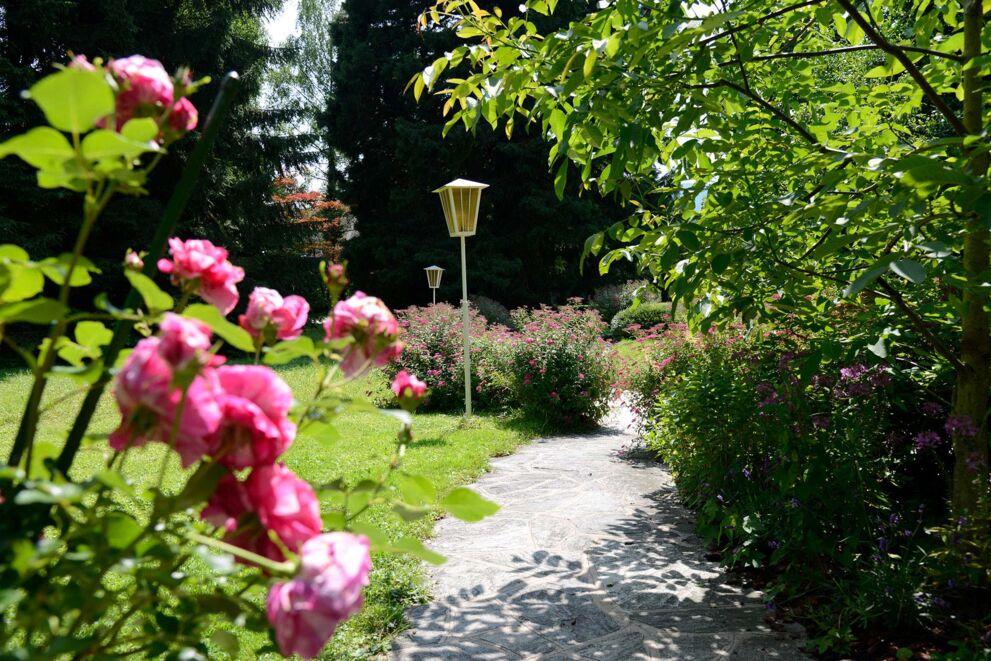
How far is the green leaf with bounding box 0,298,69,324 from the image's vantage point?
629 mm

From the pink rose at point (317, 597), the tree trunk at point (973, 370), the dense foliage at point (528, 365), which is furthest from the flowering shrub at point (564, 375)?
the pink rose at point (317, 597)

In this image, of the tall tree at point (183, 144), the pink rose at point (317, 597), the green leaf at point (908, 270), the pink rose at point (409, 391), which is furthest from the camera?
the tall tree at point (183, 144)

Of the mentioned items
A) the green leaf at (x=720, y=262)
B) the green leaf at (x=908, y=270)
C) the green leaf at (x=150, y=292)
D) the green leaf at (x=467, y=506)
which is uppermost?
the green leaf at (x=720, y=262)

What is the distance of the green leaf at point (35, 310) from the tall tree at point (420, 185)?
1840cm

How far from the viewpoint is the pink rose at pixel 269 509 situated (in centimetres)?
61

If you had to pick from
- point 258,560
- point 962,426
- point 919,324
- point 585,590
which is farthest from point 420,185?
point 258,560

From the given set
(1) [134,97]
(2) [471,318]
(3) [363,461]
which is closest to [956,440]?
(1) [134,97]

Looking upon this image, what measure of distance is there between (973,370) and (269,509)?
2.66m

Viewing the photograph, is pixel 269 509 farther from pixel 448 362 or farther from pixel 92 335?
pixel 448 362

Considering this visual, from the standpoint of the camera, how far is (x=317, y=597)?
1.71 feet

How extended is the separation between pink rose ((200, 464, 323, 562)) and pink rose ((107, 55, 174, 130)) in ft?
1.26

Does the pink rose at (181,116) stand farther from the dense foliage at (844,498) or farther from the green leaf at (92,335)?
the dense foliage at (844,498)

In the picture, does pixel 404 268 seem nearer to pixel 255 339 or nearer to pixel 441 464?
pixel 441 464

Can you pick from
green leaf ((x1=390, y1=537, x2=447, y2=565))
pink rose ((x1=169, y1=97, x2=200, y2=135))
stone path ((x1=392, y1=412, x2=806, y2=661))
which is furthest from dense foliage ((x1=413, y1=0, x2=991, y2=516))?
green leaf ((x1=390, y1=537, x2=447, y2=565))
